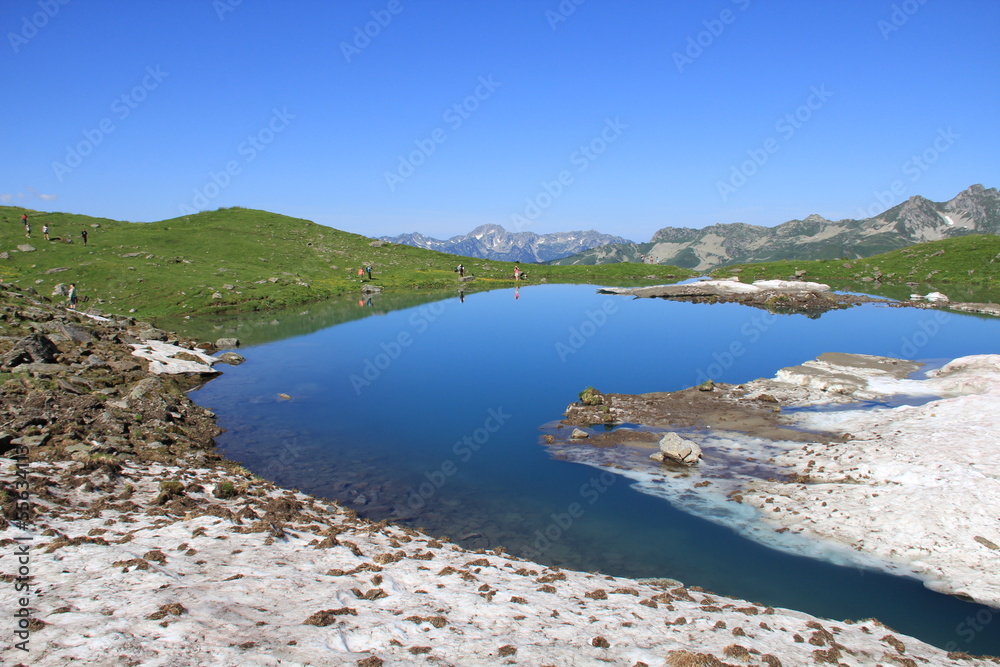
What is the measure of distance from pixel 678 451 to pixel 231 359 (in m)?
41.7

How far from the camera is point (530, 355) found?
186ft

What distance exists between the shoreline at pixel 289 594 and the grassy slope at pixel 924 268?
132m

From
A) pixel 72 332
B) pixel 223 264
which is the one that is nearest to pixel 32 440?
pixel 72 332

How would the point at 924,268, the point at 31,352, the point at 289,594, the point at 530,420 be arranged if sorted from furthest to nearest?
the point at 924,268, the point at 530,420, the point at 31,352, the point at 289,594

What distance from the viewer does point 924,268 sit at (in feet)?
444

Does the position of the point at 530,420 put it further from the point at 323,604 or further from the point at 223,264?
the point at 223,264

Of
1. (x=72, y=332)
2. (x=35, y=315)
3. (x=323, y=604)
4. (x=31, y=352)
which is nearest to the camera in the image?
(x=323, y=604)

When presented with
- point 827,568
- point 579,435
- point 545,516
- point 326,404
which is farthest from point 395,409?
Answer: point 827,568

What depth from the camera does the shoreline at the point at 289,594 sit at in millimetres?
12656

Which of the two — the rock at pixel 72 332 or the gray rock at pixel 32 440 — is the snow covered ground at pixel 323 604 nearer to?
the gray rock at pixel 32 440

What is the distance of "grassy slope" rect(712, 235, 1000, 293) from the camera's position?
124 m

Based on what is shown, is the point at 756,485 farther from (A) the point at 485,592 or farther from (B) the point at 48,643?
(B) the point at 48,643

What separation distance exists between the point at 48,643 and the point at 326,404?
30268 millimetres

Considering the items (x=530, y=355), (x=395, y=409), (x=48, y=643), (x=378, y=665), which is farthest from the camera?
(x=530, y=355)
